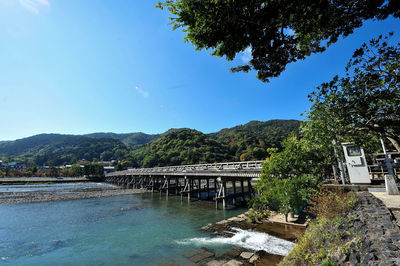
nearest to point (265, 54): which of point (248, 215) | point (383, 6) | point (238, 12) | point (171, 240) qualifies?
point (238, 12)

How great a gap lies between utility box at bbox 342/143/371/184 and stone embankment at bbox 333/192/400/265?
4.51 meters

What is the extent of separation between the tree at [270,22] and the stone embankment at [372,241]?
5.78 m

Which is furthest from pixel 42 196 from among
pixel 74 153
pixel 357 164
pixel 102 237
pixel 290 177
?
pixel 74 153

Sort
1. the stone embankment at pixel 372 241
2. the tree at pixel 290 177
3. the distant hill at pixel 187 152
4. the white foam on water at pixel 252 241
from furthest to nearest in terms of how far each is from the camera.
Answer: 1. the distant hill at pixel 187 152
2. the tree at pixel 290 177
3. the white foam on water at pixel 252 241
4. the stone embankment at pixel 372 241

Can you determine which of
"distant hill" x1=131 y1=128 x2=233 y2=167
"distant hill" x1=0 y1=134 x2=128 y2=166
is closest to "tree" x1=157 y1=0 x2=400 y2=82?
"distant hill" x1=131 y1=128 x2=233 y2=167

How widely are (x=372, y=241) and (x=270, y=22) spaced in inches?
262

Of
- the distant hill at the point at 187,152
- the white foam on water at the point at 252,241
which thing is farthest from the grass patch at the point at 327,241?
the distant hill at the point at 187,152

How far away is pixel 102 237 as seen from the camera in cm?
1036

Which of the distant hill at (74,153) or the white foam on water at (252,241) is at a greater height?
the distant hill at (74,153)

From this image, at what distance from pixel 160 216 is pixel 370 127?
50.0ft

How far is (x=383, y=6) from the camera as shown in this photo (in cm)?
513

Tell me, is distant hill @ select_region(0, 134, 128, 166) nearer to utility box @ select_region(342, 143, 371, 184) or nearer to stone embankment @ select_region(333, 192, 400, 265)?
utility box @ select_region(342, 143, 371, 184)

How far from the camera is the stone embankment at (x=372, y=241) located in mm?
2469

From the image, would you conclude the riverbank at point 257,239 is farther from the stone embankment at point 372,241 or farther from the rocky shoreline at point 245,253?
the stone embankment at point 372,241
